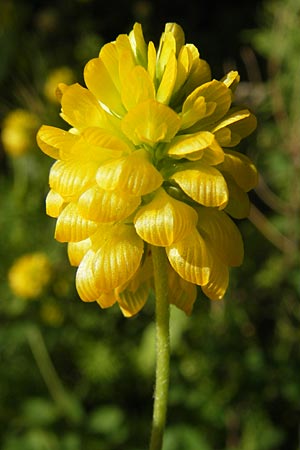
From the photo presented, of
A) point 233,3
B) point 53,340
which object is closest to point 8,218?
point 53,340

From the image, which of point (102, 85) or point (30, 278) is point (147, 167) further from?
point (30, 278)

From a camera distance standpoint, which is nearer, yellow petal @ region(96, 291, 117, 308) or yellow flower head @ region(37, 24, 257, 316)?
yellow flower head @ region(37, 24, 257, 316)

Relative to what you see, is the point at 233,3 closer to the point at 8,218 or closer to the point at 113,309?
the point at 8,218

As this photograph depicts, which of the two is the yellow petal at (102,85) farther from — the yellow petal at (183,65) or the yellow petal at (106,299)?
the yellow petal at (106,299)

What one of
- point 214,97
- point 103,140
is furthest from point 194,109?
point 103,140

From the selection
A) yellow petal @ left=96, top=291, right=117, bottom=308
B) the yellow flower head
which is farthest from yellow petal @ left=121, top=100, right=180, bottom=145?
yellow petal @ left=96, top=291, right=117, bottom=308

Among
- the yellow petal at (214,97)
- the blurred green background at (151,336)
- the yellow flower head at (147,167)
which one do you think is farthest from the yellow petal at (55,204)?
the blurred green background at (151,336)

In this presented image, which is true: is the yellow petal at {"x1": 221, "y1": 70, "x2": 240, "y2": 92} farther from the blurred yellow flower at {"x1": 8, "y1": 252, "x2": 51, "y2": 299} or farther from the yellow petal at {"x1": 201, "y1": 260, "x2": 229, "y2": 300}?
the blurred yellow flower at {"x1": 8, "y1": 252, "x2": 51, "y2": 299}
